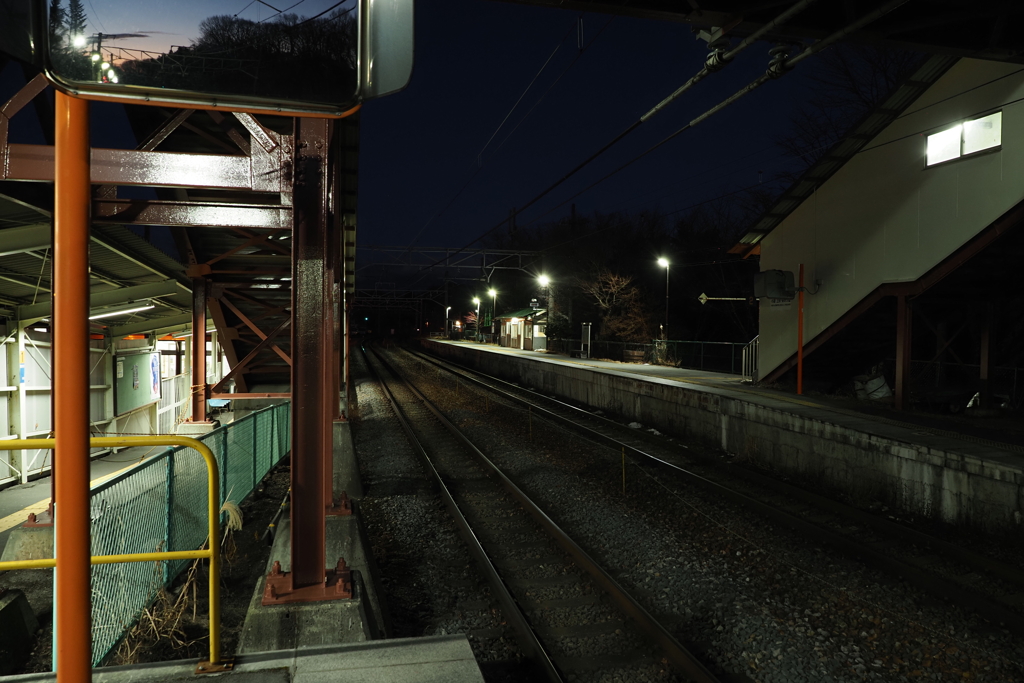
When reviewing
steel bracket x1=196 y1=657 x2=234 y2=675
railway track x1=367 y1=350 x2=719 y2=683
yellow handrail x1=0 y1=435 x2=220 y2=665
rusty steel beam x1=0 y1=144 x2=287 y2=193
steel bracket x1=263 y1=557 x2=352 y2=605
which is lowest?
railway track x1=367 y1=350 x2=719 y2=683

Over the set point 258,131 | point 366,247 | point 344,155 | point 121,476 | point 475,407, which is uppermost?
point 366,247

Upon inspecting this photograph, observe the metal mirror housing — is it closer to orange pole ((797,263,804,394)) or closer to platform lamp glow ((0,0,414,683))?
platform lamp glow ((0,0,414,683))

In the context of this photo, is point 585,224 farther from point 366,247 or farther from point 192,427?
point 192,427

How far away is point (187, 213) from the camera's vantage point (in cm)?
477

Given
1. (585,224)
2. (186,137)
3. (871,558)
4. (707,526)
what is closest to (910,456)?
(871,558)

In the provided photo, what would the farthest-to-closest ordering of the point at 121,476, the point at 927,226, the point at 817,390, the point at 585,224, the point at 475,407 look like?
the point at 585,224
the point at 475,407
the point at 817,390
the point at 927,226
the point at 121,476

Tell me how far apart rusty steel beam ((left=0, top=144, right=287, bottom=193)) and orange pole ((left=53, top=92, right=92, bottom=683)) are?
261 centimetres

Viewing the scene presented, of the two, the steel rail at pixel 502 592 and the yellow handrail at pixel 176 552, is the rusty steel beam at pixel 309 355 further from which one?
the steel rail at pixel 502 592

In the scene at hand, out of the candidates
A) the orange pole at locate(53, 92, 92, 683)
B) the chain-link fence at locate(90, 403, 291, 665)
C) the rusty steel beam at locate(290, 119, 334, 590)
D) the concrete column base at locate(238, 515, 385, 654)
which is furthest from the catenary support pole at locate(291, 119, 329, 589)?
the orange pole at locate(53, 92, 92, 683)

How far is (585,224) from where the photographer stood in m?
53.4

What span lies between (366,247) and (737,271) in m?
21.0

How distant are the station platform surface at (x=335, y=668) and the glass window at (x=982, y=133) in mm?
11069

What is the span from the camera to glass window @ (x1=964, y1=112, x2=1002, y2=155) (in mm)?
9227

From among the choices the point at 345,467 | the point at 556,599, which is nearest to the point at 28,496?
the point at 345,467
